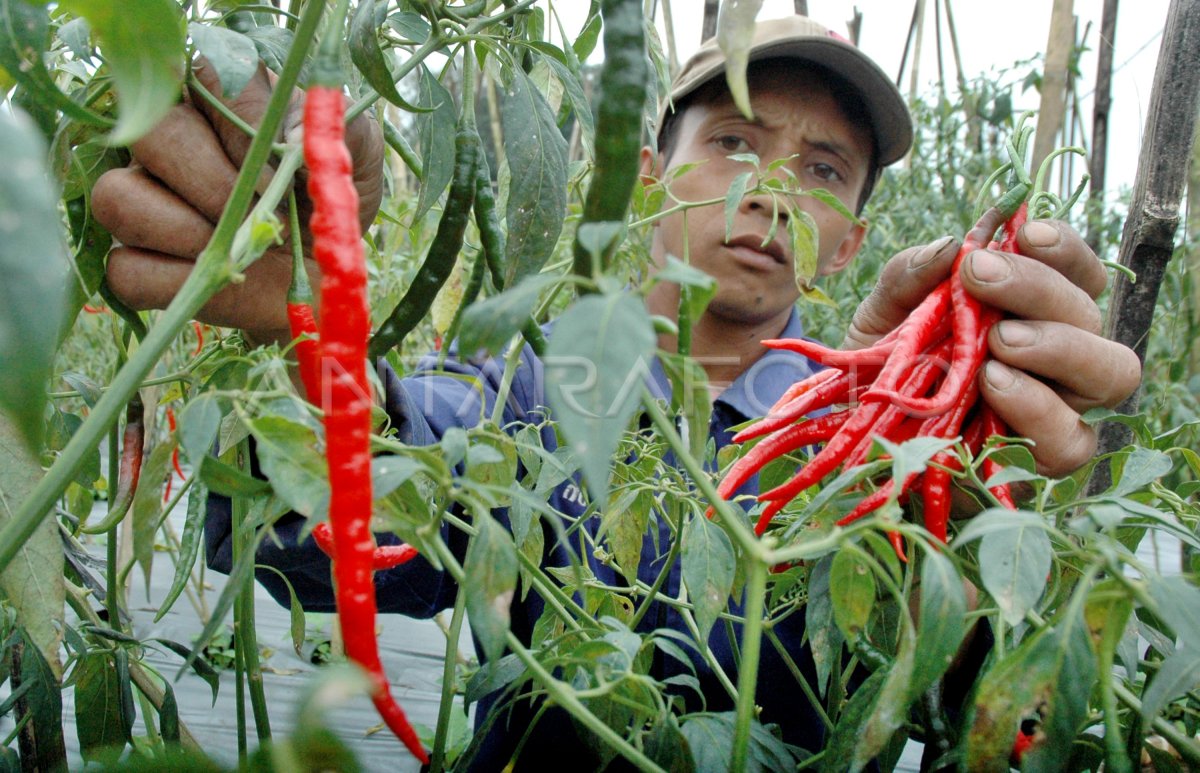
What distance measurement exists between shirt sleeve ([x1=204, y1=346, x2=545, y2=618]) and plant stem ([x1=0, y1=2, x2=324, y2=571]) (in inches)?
9.1

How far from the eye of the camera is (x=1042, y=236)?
29.7 inches

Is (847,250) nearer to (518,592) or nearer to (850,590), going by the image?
(518,592)

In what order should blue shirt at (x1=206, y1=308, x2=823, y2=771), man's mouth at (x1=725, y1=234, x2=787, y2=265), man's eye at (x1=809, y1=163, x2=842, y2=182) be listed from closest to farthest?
blue shirt at (x1=206, y1=308, x2=823, y2=771) → man's mouth at (x1=725, y1=234, x2=787, y2=265) → man's eye at (x1=809, y1=163, x2=842, y2=182)

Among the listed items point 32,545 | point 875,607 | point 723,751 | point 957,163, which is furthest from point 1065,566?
point 957,163

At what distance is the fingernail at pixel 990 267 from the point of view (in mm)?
727

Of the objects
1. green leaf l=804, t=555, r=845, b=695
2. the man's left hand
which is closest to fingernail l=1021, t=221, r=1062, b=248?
the man's left hand

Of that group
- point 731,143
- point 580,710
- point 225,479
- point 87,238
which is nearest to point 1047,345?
point 580,710

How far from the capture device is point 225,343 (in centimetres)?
69

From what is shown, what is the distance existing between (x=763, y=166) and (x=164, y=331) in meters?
1.35

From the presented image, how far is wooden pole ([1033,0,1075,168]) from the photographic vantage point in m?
1.84

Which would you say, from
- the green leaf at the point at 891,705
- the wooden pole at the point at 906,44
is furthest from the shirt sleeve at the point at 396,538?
the wooden pole at the point at 906,44

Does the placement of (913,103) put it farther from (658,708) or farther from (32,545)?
(32,545)

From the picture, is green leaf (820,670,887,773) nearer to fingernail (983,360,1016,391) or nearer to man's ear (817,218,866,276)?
fingernail (983,360,1016,391)

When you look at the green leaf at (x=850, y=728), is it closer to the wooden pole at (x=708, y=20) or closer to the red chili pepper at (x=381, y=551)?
the red chili pepper at (x=381, y=551)
